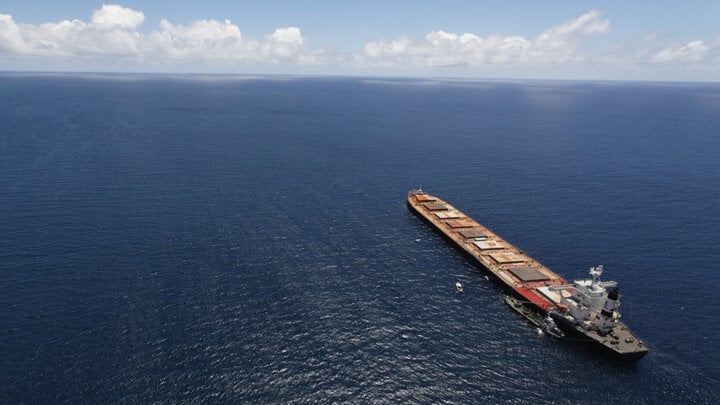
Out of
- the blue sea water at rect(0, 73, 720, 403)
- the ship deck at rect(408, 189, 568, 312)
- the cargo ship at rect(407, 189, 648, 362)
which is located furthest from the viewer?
the ship deck at rect(408, 189, 568, 312)

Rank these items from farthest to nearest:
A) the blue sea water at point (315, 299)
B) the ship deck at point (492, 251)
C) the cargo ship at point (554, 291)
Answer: the ship deck at point (492, 251)
the cargo ship at point (554, 291)
the blue sea water at point (315, 299)

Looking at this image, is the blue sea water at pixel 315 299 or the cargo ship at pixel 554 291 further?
the cargo ship at pixel 554 291

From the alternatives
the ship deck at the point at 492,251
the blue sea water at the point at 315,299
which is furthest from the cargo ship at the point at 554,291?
the blue sea water at the point at 315,299

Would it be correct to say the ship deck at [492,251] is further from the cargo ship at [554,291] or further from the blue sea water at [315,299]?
the blue sea water at [315,299]

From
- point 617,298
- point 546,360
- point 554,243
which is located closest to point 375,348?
point 546,360

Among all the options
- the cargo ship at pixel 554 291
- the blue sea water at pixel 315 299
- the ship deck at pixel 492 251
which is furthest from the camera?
the ship deck at pixel 492 251

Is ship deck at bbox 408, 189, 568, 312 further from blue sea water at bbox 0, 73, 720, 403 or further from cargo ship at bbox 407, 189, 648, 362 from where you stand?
blue sea water at bbox 0, 73, 720, 403

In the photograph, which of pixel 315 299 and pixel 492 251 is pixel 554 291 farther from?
pixel 315 299

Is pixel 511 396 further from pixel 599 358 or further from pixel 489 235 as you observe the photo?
pixel 489 235

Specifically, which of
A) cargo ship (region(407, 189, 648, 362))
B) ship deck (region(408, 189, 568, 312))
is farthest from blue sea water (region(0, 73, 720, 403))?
ship deck (region(408, 189, 568, 312))
